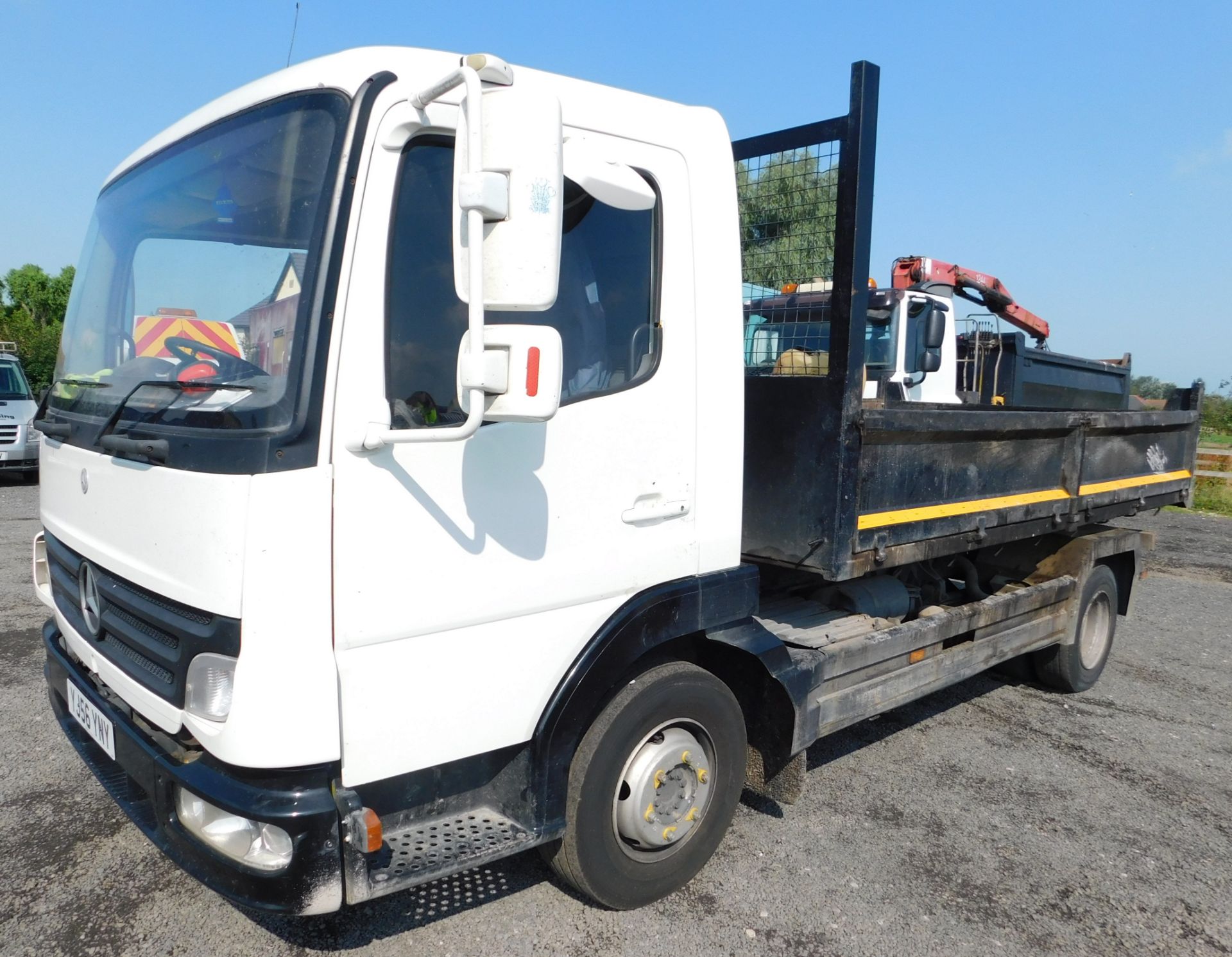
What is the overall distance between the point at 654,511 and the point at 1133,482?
3.87 metres

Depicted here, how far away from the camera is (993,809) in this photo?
3.96 m

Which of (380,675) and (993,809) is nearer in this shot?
(380,675)

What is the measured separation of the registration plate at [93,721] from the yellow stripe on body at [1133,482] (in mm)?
4424

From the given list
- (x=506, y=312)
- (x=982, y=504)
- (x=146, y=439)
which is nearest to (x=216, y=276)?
(x=146, y=439)

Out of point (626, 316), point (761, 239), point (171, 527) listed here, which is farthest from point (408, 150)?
point (761, 239)

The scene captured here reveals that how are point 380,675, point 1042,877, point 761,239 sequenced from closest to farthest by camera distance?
point 380,675 < point 1042,877 < point 761,239

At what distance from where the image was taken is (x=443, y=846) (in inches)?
94.8

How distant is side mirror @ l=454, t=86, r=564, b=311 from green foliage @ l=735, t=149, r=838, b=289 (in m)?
1.49

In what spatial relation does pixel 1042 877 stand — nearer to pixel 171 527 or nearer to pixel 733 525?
pixel 733 525

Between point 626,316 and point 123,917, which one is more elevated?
point 626,316

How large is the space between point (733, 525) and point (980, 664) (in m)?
2.08

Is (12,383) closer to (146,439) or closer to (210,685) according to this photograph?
(146,439)

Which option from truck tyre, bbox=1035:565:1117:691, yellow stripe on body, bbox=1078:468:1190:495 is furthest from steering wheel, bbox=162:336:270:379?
truck tyre, bbox=1035:565:1117:691

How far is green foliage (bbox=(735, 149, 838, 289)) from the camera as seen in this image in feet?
11.3
